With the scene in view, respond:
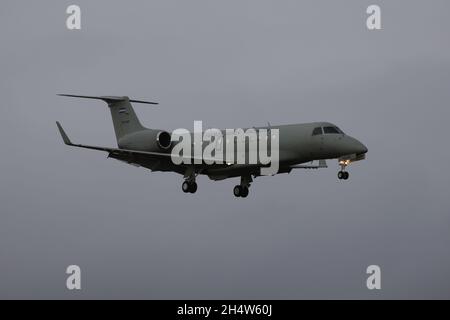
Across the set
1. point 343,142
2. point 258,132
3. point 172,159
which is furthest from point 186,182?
point 343,142

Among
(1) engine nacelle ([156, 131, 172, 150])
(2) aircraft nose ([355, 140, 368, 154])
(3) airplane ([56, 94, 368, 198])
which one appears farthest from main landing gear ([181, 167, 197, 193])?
(2) aircraft nose ([355, 140, 368, 154])

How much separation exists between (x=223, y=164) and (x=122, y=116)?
7441 millimetres

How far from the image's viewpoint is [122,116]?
55938 mm

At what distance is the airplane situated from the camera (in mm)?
47719

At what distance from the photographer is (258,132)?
164 feet

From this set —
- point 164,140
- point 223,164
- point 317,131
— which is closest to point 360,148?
point 317,131

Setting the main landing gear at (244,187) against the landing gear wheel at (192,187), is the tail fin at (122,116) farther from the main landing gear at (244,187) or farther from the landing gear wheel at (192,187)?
the main landing gear at (244,187)

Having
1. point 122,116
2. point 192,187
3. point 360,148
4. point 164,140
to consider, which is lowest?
point 192,187

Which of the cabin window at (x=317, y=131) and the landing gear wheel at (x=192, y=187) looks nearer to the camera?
the cabin window at (x=317, y=131)

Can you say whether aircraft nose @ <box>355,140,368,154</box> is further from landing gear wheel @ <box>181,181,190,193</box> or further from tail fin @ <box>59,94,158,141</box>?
tail fin @ <box>59,94,158,141</box>

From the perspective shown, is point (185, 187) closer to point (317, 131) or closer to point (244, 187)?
point (244, 187)

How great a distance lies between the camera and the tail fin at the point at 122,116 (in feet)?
182

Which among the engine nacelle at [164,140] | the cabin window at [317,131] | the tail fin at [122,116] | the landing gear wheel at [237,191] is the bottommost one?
the landing gear wheel at [237,191]

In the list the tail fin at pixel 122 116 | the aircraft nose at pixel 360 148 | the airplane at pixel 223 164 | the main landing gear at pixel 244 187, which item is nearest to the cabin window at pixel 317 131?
the airplane at pixel 223 164
